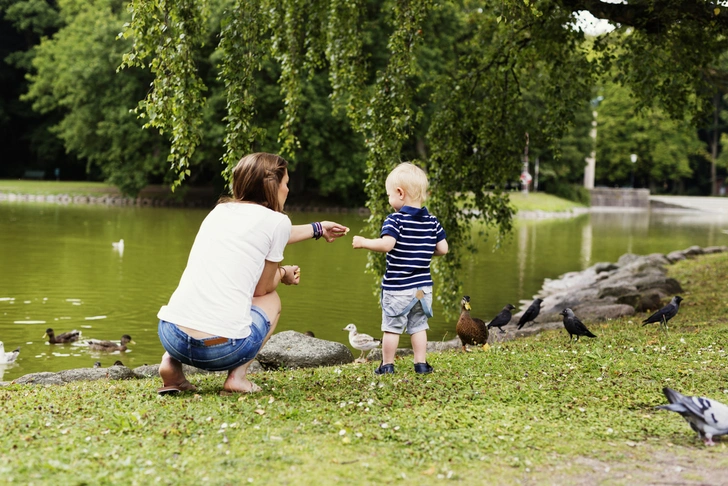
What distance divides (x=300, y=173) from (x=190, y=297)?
43.4 metres

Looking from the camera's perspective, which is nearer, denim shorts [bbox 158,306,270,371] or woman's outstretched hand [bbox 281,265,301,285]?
denim shorts [bbox 158,306,270,371]

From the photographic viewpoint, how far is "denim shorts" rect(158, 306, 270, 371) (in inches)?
215

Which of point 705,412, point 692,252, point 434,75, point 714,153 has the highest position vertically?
point 714,153

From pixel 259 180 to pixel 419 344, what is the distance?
6.35 feet

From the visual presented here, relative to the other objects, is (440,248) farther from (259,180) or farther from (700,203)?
(700,203)

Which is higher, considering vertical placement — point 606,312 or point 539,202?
point 606,312

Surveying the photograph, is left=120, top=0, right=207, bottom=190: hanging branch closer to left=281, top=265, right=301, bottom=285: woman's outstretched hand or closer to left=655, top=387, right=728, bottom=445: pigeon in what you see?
left=281, top=265, right=301, bottom=285: woman's outstretched hand

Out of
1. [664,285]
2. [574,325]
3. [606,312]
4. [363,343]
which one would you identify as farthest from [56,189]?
[574,325]

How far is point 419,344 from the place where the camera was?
6.64 metres

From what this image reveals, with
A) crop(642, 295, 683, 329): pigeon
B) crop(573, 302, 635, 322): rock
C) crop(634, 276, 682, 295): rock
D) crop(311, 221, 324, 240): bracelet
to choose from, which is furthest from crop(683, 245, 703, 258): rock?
crop(311, 221, 324, 240): bracelet

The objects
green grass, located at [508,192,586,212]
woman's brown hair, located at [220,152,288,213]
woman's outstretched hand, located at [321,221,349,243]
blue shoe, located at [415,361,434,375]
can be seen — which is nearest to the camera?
woman's brown hair, located at [220,152,288,213]

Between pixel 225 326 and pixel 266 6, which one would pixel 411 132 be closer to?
pixel 266 6

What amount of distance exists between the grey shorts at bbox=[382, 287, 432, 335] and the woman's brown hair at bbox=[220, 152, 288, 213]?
1.26 metres

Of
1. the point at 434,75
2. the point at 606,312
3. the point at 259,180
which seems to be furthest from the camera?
the point at 434,75
